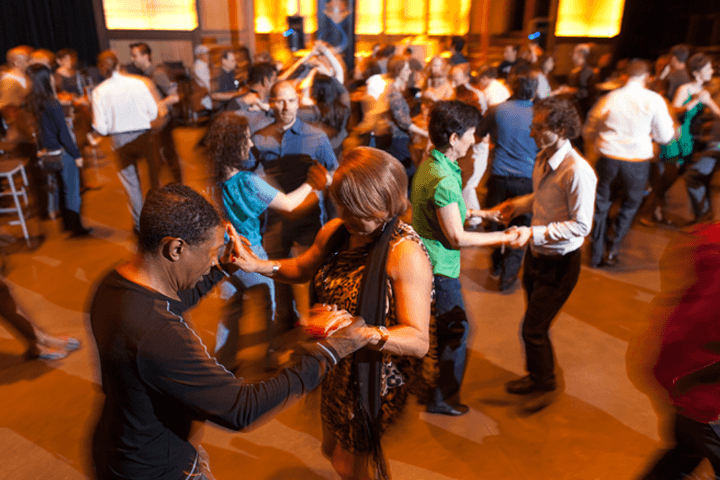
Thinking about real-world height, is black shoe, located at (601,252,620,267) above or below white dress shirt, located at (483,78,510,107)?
below

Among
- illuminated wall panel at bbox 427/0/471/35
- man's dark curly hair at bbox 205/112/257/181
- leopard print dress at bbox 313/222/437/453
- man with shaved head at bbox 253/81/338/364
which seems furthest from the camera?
illuminated wall panel at bbox 427/0/471/35

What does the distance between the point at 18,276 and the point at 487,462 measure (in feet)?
12.7

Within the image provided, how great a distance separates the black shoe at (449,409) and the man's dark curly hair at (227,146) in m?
1.57

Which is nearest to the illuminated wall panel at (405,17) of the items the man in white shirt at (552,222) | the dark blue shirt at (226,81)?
the dark blue shirt at (226,81)

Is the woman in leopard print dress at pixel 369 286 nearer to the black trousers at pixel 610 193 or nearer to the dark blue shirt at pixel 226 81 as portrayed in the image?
the black trousers at pixel 610 193

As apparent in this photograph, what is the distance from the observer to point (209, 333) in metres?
3.33

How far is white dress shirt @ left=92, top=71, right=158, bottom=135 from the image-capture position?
174 inches

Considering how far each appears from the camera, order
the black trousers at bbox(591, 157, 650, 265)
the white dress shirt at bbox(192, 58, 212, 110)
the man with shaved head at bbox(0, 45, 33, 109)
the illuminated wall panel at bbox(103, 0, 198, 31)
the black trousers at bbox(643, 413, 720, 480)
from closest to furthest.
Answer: the black trousers at bbox(643, 413, 720, 480) → the black trousers at bbox(591, 157, 650, 265) → the man with shaved head at bbox(0, 45, 33, 109) → the white dress shirt at bbox(192, 58, 212, 110) → the illuminated wall panel at bbox(103, 0, 198, 31)

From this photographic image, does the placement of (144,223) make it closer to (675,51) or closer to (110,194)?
(110,194)

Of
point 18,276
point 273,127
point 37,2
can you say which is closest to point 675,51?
point 273,127

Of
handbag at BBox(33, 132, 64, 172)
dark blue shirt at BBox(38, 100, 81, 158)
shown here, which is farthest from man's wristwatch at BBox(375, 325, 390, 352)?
handbag at BBox(33, 132, 64, 172)

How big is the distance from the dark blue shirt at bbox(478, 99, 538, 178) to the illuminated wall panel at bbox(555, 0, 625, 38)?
32.5 ft

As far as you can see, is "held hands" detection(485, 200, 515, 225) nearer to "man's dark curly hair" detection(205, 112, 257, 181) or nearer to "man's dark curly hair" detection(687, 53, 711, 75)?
"man's dark curly hair" detection(205, 112, 257, 181)

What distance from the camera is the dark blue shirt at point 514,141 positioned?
3.77m
